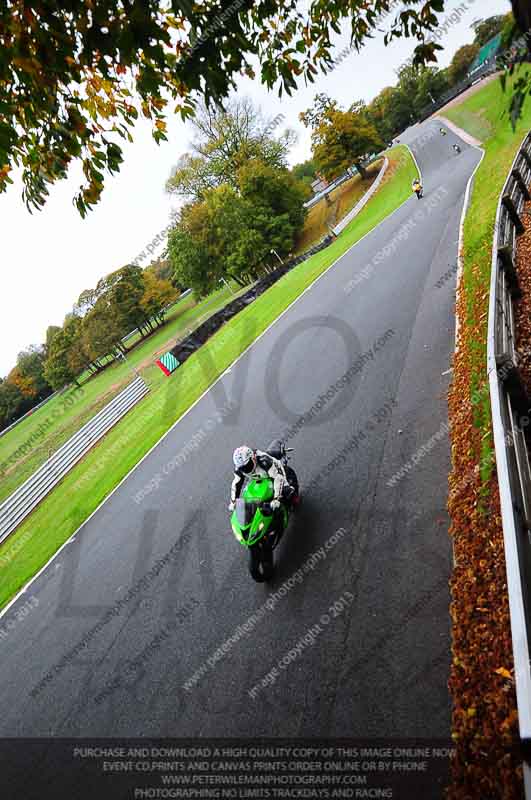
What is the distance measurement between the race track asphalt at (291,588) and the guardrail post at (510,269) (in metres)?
1.41

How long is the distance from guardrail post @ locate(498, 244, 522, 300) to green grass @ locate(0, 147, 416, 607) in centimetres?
914

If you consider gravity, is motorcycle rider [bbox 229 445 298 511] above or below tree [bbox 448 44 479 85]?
below

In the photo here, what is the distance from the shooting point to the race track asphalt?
449cm

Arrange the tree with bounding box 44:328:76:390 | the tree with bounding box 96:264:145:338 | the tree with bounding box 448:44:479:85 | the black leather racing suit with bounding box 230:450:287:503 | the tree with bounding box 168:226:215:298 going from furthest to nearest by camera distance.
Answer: the tree with bounding box 448:44:479:85 < the tree with bounding box 168:226:215:298 < the tree with bounding box 44:328:76:390 < the tree with bounding box 96:264:145:338 < the black leather racing suit with bounding box 230:450:287:503

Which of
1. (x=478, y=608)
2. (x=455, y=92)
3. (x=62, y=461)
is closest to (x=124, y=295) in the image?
(x=62, y=461)

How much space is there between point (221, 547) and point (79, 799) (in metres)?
3.39

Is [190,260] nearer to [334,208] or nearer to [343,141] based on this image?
[334,208]

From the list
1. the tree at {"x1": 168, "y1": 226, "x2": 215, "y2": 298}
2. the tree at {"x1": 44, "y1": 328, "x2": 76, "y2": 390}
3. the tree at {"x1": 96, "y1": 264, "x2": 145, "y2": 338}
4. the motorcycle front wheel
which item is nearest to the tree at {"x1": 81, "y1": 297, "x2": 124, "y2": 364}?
the tree at {"x1": 96, "y1": 264, "x2": 145, "y2": 338}

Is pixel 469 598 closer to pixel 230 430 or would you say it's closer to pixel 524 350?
pixel 524 350

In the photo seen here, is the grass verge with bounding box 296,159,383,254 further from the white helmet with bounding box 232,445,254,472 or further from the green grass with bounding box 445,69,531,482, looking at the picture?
the white helmet with bounding box 232,445,254,472

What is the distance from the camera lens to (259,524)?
5.98 metres

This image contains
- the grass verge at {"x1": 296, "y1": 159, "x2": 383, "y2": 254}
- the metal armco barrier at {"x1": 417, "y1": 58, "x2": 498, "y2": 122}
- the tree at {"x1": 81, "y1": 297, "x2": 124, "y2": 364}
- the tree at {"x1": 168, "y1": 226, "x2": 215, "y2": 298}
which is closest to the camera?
the tree at {"x1": 81, "y1": 297, "x2": 124, "y2": 364}

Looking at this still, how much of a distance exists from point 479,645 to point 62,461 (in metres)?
19.5

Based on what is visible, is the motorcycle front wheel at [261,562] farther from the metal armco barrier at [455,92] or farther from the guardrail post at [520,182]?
the metal armco barrier at [455,92]
